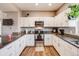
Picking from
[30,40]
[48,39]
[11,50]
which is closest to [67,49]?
[11,50]

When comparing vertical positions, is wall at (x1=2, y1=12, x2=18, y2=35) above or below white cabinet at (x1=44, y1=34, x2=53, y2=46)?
above

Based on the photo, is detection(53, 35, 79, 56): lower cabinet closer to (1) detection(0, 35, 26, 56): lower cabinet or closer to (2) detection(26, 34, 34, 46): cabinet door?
(1) detection(0, 35, 26, 56): lower cabinet

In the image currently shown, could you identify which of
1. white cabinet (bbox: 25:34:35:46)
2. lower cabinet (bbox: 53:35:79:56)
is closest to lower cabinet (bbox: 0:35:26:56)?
lower cabinet (bbox: 53:35:79:56)

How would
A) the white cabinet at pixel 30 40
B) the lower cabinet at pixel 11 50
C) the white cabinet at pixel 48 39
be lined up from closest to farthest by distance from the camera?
the lower cabinet at pixel 11 50
the white cabinet at pixel 30 40
the white cabinet at pixel 48 39

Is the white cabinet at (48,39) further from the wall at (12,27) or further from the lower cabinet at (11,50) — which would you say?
the lower cabinet at (11,50)

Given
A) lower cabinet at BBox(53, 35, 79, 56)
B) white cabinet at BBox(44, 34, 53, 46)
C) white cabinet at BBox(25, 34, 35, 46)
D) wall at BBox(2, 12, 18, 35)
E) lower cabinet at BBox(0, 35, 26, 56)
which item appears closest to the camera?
lower cabinet at BBox(0, 35, 26, 56)

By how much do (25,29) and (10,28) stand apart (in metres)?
0.67

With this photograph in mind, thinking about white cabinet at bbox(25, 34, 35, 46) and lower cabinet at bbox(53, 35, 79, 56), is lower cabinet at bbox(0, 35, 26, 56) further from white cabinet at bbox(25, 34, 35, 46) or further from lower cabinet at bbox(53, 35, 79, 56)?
white cabinet at bbox(25, 34, 35, 46)

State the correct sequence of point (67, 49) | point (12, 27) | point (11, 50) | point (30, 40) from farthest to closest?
point (12, 27) < point (30, 40) < point (67, 49) < point (11, 50)

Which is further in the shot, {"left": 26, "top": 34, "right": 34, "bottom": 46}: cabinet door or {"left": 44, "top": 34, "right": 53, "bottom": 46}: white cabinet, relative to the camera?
{"left": 44, "top": 34, "right": 53, "bottom": 46}: white cabinet

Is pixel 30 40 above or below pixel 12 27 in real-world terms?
below

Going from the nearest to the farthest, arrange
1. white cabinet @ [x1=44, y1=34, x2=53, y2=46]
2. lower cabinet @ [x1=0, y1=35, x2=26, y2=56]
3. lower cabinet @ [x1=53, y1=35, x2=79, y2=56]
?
lower cabinet @ [x1=0, y1=35, x2=26, y2=56] → lower cabinet @ [x1=53, y1=35, x2=79, y2=56] → white cabinet @ [x1=44, y1=34, x2=53, y2=46]

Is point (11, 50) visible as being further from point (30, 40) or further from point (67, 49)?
point (30, 40)

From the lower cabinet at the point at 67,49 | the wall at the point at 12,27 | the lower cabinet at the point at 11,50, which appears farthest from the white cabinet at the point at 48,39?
the lower cabinet at the point at 11,50
